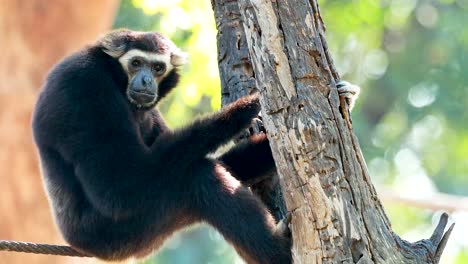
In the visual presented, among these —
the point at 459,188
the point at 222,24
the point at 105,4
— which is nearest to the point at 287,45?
the point at 222,24

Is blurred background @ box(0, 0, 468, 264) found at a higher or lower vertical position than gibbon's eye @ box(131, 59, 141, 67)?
higher

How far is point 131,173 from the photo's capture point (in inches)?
253

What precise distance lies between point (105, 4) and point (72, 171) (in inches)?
265

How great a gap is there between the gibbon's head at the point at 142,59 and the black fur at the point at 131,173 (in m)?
0.31

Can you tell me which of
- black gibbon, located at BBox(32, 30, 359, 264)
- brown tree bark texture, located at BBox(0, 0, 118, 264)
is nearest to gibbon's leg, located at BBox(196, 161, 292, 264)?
black gibbon, located at BBox(32, 30, 359, 264)

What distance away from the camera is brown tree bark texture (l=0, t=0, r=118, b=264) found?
12.5 meters

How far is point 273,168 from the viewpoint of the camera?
22.7 feet

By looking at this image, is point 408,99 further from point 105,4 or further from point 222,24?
point 222,24

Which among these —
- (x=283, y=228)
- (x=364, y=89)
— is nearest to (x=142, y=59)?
(x=283, y=228)

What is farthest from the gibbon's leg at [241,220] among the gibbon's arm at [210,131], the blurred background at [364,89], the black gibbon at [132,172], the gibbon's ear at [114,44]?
the blurred background at [364,89]

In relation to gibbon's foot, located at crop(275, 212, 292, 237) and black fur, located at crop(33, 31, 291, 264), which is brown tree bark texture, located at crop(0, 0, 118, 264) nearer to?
black fur, located at crop(33, 31, 291, 264)

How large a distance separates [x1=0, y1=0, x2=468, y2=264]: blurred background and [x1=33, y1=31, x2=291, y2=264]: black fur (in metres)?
5.92

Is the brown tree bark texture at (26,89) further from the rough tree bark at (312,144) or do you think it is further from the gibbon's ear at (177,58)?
the rough tree bark at (312,144)

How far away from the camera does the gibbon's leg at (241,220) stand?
5945mm
